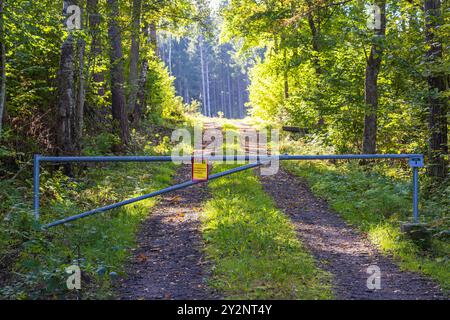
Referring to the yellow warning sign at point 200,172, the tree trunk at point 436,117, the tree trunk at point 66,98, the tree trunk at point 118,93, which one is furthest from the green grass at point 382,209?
the tree trunk at point 66,98

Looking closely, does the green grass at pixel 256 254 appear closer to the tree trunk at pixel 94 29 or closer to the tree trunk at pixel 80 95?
the tree trunk at pixel 80 95

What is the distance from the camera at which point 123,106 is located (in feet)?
56.1

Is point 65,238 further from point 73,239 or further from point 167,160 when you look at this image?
point 167,160

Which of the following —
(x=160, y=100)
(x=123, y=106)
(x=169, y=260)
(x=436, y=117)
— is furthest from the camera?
(x=160, y=100)

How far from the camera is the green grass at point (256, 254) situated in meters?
5.50

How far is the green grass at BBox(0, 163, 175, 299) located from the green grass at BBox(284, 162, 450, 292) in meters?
4.17

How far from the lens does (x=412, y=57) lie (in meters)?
11.8

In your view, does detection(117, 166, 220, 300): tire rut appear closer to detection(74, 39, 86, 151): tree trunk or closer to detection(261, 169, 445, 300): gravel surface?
detection(261, 169, 445, 300): gravel surface

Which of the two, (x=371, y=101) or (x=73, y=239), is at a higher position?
(x=371, y=101)

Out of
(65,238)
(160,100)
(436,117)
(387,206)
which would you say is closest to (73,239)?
(65,238)

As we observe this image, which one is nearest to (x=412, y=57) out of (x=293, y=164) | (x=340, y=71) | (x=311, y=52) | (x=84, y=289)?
(x=340, y=71)

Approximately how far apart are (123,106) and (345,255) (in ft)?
38.5

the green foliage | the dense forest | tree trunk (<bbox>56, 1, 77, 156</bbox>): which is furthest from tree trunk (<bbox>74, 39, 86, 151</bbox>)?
the green foliage
